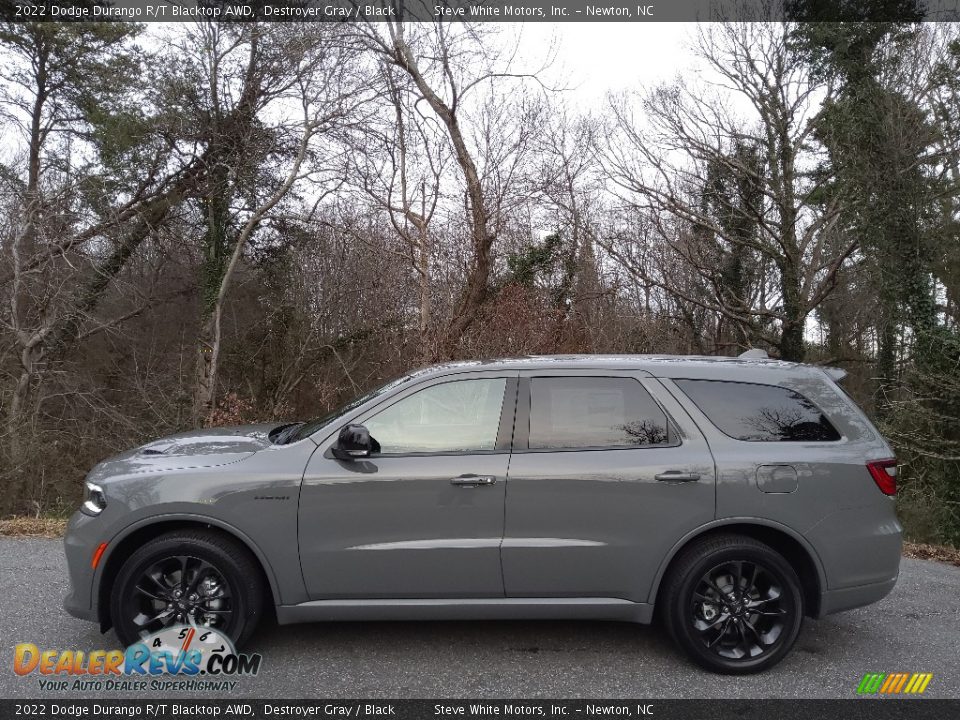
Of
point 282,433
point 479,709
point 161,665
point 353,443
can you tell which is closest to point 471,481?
point 353,443

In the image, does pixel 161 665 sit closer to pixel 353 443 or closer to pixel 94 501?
pixel 94 501

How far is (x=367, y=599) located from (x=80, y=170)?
18.1 metres

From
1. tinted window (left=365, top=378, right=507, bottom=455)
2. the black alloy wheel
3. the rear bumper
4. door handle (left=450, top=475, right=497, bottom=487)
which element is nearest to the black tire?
the black alloy wheel

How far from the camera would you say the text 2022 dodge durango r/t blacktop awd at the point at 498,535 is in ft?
12.1

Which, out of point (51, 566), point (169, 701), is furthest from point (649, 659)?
point (51, 566)

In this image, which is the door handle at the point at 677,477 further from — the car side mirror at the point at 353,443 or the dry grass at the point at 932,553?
the dry grass at the point at 932,553

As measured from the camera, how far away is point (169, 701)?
339cm

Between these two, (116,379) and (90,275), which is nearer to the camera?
(90,275)

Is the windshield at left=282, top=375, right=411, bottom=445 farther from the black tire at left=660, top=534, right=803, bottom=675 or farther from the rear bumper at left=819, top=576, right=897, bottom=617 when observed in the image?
the rear bumper at left=819, top=576, right=897, bottom=617

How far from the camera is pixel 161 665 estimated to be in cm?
365

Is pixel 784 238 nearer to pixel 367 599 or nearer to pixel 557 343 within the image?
pixel 557 343

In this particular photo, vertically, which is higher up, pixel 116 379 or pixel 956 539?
pixel 116 379

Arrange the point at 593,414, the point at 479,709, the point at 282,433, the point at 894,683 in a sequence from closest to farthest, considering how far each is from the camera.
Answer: the point at 479,709 → the point at 894,683 → the point at 593,414 → the point at 282,433

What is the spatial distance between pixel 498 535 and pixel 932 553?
5.42 m
